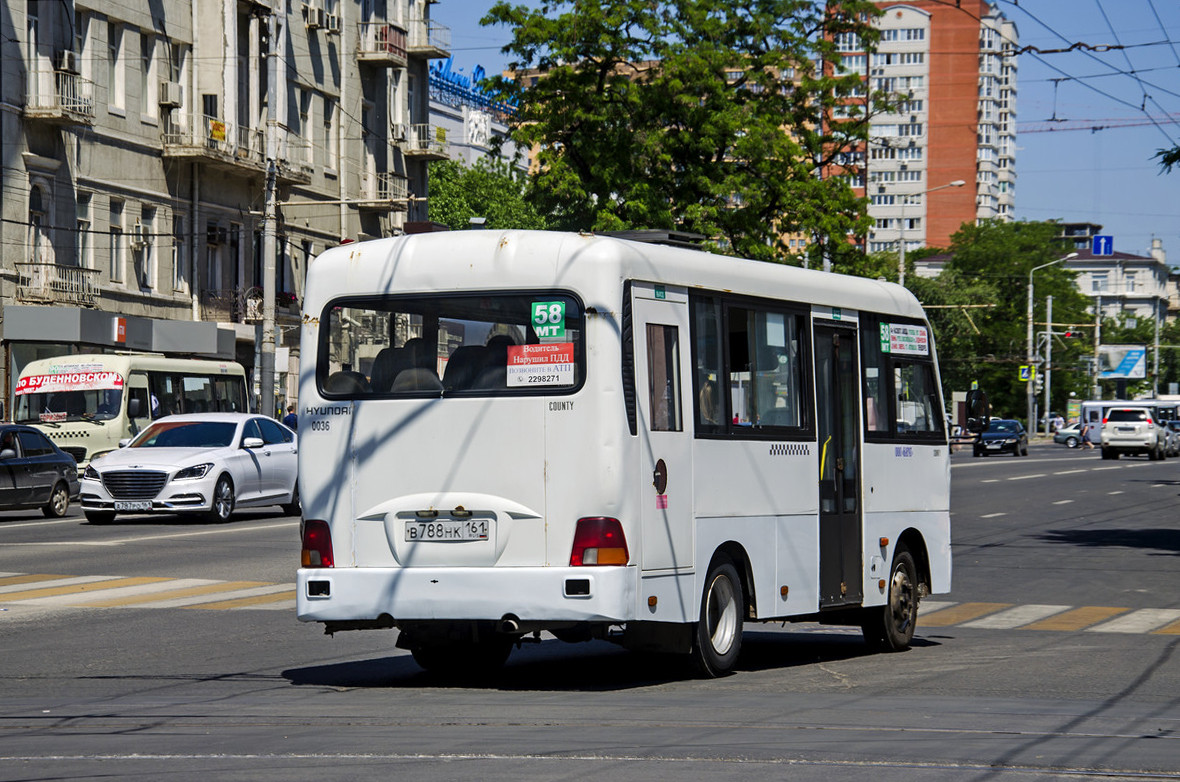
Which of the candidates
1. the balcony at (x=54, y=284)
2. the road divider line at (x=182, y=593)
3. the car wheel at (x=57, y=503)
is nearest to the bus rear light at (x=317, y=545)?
the road divider line at (x=182, y=593)

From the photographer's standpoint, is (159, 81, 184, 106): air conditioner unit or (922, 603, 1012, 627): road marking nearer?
(922, 603, 1012, 627): road marking

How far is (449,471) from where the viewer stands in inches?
402

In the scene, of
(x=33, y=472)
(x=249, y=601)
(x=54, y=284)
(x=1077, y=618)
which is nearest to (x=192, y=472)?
(x=33, y=472)

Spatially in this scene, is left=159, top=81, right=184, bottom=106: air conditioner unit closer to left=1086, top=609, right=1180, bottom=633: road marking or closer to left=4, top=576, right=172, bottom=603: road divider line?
left=4, top=576, right=172, bottom=603: road divider line

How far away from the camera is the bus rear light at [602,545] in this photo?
9.84 m

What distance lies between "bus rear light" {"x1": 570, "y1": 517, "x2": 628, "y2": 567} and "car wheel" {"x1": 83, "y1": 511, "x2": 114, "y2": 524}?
1822cm

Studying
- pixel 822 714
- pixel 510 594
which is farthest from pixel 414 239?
pixel 822 714

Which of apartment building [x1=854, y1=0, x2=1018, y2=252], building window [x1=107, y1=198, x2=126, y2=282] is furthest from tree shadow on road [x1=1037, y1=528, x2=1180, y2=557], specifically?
apartment building [x1=854, y1=0, x2=1018, y2=252]

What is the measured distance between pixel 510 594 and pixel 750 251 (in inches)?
1427

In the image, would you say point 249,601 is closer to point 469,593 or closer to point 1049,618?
point 469,593

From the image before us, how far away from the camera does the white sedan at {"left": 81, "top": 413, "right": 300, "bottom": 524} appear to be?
26.3 m

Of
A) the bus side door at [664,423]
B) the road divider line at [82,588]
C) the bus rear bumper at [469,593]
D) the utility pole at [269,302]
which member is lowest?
the road divider line at [82,588]

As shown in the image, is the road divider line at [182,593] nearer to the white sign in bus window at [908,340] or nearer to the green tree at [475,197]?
the white sign in bus window at [908,340]

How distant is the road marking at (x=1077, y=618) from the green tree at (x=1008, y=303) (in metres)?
95.1
